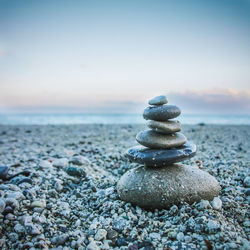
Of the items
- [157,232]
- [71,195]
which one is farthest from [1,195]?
[157,232]

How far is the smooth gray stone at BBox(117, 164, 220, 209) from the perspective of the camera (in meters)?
3.41

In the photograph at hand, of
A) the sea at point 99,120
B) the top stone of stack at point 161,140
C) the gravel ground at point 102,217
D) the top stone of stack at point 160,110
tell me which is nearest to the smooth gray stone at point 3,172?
the gravel ground at point 102,217

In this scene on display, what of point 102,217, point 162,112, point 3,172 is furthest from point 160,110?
point 3,172

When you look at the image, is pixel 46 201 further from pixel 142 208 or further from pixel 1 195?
pixel 142 208

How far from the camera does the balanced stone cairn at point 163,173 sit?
343 cm

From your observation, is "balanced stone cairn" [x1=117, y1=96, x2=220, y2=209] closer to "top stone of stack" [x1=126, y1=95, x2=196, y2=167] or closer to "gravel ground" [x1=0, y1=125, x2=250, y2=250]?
"top stone of stack" [x1=126, y1=95, x2=196, y2=167]

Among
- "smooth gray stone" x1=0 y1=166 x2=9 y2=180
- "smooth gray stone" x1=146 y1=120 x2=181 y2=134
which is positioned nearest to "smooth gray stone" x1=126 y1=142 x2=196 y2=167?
"smooth gray stone" x1=146 y1=120 x2=181 y2=134

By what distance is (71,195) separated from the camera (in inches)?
161

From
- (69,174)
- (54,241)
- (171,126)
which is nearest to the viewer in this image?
(54,241)

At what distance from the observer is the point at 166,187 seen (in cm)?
346

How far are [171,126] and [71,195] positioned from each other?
7.42ft

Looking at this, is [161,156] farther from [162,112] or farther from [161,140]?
[162,112]

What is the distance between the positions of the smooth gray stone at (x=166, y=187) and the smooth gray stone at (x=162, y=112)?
0.89 m

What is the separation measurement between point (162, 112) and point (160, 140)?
492mm
